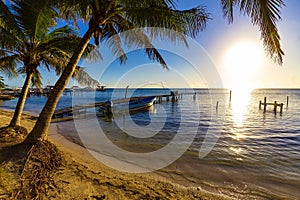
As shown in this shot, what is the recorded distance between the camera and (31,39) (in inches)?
240

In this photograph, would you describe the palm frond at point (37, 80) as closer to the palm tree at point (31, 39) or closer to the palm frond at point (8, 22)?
the palm tree at point (31, 39)

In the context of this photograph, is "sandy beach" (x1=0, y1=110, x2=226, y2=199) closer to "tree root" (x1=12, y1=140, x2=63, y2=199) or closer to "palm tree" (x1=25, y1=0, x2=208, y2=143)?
"tree root" (x1=12, y1=140, x2=63, y2=199)

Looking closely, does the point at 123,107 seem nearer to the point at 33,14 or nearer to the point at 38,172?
the point at 33,14

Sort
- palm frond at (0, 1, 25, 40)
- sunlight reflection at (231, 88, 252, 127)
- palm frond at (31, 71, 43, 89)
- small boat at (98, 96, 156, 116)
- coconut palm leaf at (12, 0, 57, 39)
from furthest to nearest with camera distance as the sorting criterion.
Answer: small boat at (98, 96, 156, 116)
sunlight reflection at (231, 88, 252, 127)
palm frond at (31, 71, 43, 89)
palm frond at (0, 1, 25, 40)
coconut palm leaf at (12, 0, 57, 39)

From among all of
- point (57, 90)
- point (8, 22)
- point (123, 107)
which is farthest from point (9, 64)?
point (123, 107)

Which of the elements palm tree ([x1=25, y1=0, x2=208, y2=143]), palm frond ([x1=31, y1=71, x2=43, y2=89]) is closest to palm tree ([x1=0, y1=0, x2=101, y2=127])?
palm frond ([x1=31, y1=71, x2=43, y2=89])

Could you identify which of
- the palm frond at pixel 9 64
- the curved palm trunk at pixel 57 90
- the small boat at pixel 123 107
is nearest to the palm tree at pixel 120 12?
the curved palm trunk at pixel 57 90

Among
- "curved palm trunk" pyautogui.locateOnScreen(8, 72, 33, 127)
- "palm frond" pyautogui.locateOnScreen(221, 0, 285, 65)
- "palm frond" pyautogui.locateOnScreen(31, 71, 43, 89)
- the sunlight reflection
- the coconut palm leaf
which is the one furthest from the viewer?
the sunlight reflection

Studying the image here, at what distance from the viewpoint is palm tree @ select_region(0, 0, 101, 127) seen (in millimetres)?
5105

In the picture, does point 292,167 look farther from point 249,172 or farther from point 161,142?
point 161,142

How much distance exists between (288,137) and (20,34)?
14562 mm

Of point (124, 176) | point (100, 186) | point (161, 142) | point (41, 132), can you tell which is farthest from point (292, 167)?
point (41, 132)

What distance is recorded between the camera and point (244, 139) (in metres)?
10.0

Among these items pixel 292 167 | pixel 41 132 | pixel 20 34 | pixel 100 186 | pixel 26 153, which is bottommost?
pixel 292 167
